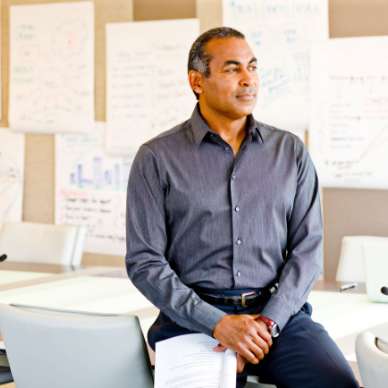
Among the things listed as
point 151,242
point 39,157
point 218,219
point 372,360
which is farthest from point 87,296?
point 39,157

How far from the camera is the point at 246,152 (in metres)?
2.45

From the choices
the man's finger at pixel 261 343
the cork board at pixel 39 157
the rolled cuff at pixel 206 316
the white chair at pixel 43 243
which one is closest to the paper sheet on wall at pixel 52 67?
the cork board at pixel 39 157

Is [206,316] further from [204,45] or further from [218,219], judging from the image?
[204,45]

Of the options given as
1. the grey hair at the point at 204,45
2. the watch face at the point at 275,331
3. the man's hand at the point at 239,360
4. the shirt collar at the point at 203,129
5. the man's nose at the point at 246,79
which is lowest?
the man's hand at the point at 239,360

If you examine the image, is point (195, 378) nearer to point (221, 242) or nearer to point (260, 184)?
point (221, 242)

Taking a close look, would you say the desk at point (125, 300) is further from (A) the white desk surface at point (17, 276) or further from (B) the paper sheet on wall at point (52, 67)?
(B) the paper sheet on wall at point (52, 67)

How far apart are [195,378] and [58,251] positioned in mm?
2071

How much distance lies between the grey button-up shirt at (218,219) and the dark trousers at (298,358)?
6 cm

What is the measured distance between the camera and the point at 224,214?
7.84 ft

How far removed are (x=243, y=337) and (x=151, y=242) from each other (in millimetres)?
430

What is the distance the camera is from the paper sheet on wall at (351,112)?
184 inches

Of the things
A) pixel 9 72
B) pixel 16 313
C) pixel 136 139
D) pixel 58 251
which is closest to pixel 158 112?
pixel 136 139

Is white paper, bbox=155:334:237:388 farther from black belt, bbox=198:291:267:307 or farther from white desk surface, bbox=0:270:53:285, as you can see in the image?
white desk surface, bbox=0:270:53:285

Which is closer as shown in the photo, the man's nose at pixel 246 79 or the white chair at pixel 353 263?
the man's nose at pixel 246 79
